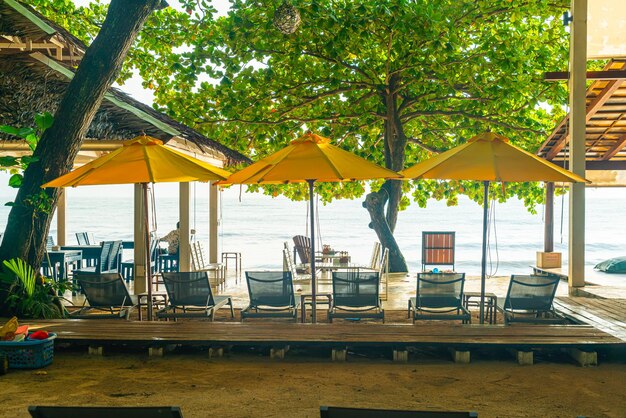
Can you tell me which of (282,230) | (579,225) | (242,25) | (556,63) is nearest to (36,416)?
(579,225)

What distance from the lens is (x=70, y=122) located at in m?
8.28

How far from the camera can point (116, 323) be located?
786 centimetres

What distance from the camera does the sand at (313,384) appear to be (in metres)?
5.37

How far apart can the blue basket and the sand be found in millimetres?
89

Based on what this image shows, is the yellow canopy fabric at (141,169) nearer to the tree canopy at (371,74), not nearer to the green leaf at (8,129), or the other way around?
the green leaf at (8,129)

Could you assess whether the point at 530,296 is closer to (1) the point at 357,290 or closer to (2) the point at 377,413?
(1) the point at 357,290

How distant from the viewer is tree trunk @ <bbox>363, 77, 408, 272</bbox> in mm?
15969

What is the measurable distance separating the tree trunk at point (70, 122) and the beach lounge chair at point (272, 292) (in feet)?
8.87

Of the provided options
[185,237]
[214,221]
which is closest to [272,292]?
[185,237]

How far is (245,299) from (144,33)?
977 centimetres

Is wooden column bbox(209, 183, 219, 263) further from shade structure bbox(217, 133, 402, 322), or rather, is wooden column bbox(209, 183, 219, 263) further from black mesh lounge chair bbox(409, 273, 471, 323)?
black mesh lounge chair bbox(409, 273, 471, 323)

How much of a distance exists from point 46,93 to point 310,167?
3.89 metres

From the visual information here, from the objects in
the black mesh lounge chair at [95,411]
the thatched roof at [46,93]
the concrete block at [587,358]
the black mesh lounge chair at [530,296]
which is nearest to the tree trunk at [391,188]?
the thatched roof at [46,93]

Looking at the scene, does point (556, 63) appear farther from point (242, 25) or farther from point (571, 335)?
point (571, 335)
